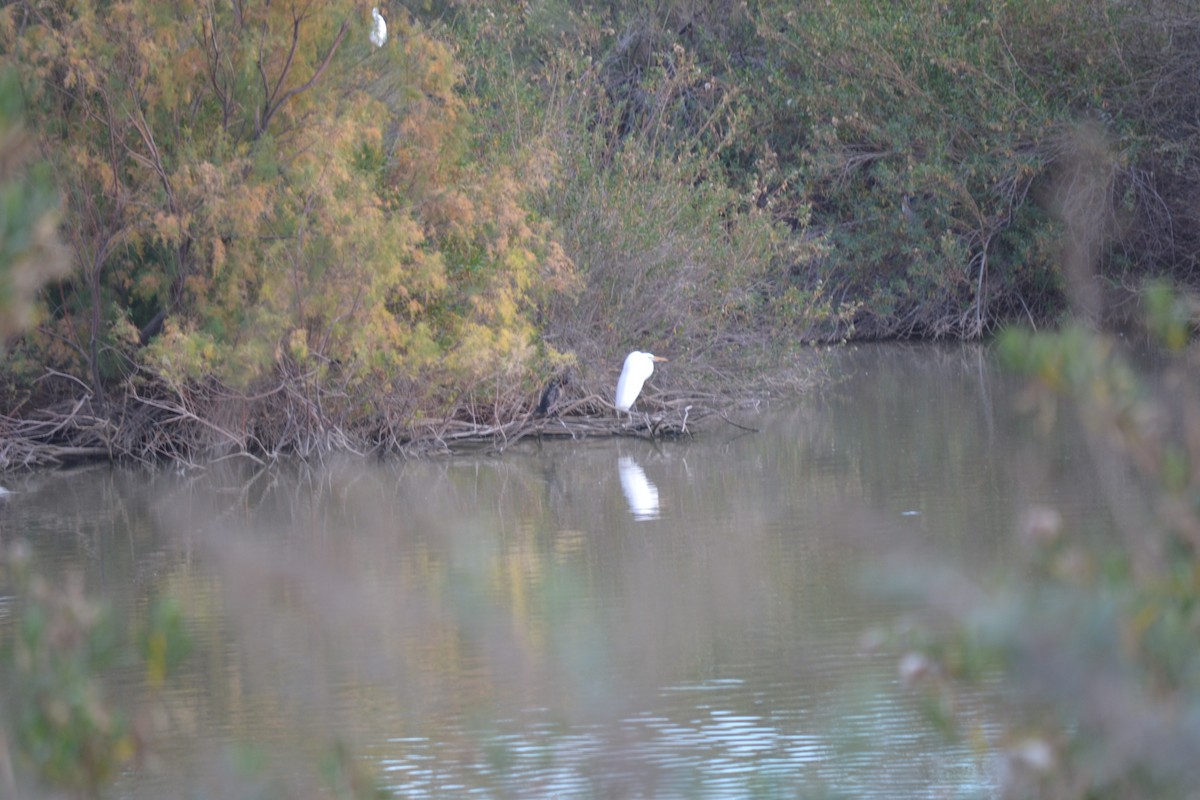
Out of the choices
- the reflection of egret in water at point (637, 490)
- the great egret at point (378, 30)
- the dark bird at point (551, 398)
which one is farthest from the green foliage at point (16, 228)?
the dark bird at point (551, 398)

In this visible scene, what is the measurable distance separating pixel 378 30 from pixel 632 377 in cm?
328

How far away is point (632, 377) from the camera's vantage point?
11812 millimetres

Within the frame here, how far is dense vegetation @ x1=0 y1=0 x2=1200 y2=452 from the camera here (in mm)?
11180

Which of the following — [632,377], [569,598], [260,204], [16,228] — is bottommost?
[569,598]

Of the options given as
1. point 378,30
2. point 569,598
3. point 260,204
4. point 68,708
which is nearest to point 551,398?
point 260,204

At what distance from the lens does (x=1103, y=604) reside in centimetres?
191

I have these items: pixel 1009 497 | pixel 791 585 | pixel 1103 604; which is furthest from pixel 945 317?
pixel 1103 604

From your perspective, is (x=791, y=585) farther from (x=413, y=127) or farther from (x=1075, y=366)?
(x=413, y=127)

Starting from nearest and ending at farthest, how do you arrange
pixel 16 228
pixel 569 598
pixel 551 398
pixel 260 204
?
pixel 16 228
pixel 569 598
pixel 260 204
pixel 551 398

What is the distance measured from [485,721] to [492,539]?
3.47m

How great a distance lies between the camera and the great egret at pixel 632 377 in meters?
11.8

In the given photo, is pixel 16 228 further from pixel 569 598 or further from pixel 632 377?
pixel 632 377

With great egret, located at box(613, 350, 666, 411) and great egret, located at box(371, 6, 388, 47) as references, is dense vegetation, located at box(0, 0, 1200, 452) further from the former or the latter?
great egret, located at box(613, 350, 666, 411)

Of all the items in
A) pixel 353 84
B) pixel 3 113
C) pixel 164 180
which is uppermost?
pixel 353 84
